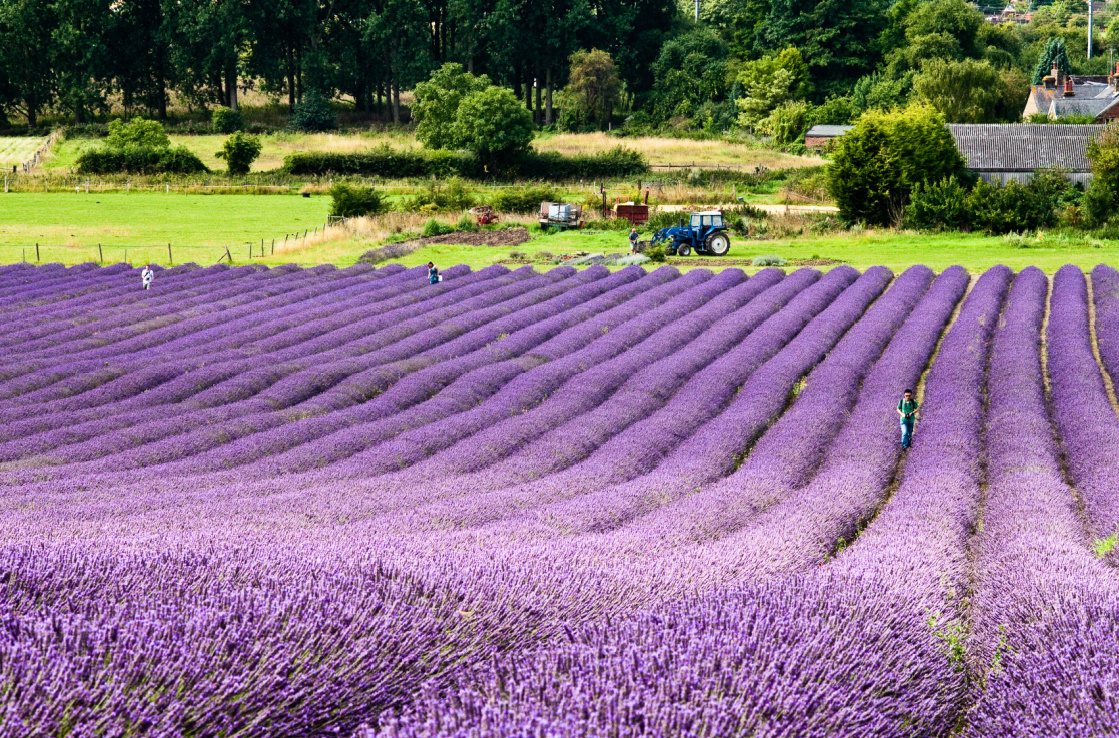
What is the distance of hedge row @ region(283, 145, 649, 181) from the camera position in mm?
67938

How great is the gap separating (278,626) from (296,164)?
67176mm

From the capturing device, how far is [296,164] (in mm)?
68375

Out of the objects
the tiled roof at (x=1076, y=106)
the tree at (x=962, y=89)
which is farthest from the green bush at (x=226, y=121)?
the tiled roof at (x=1076, y=106)

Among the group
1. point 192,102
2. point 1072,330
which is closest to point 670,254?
point 1072,330

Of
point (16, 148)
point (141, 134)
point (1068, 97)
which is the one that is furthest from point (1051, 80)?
point (16, 148)

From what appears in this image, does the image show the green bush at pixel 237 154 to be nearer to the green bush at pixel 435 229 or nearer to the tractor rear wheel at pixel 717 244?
the green bush at pixel 435 229

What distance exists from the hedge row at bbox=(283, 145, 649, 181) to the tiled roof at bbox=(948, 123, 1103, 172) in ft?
75.0

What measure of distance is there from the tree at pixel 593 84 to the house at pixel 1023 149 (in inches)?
1662

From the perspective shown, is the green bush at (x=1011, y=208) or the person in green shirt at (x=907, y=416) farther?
the green bush at (x=1011, y=208)

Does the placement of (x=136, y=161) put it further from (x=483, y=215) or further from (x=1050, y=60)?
(x=1050, y=60)

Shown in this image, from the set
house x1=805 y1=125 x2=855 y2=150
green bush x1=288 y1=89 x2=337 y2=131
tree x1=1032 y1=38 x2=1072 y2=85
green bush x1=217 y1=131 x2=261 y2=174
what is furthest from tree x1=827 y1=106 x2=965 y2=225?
tree x1=1032 y1=38 x2=1072 y2=85

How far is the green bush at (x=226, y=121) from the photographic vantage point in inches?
3324

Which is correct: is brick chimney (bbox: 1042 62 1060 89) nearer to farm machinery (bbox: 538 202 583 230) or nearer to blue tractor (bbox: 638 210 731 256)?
farm machinery (bbox: 538 202 583 230)

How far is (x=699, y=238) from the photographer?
39.1m
